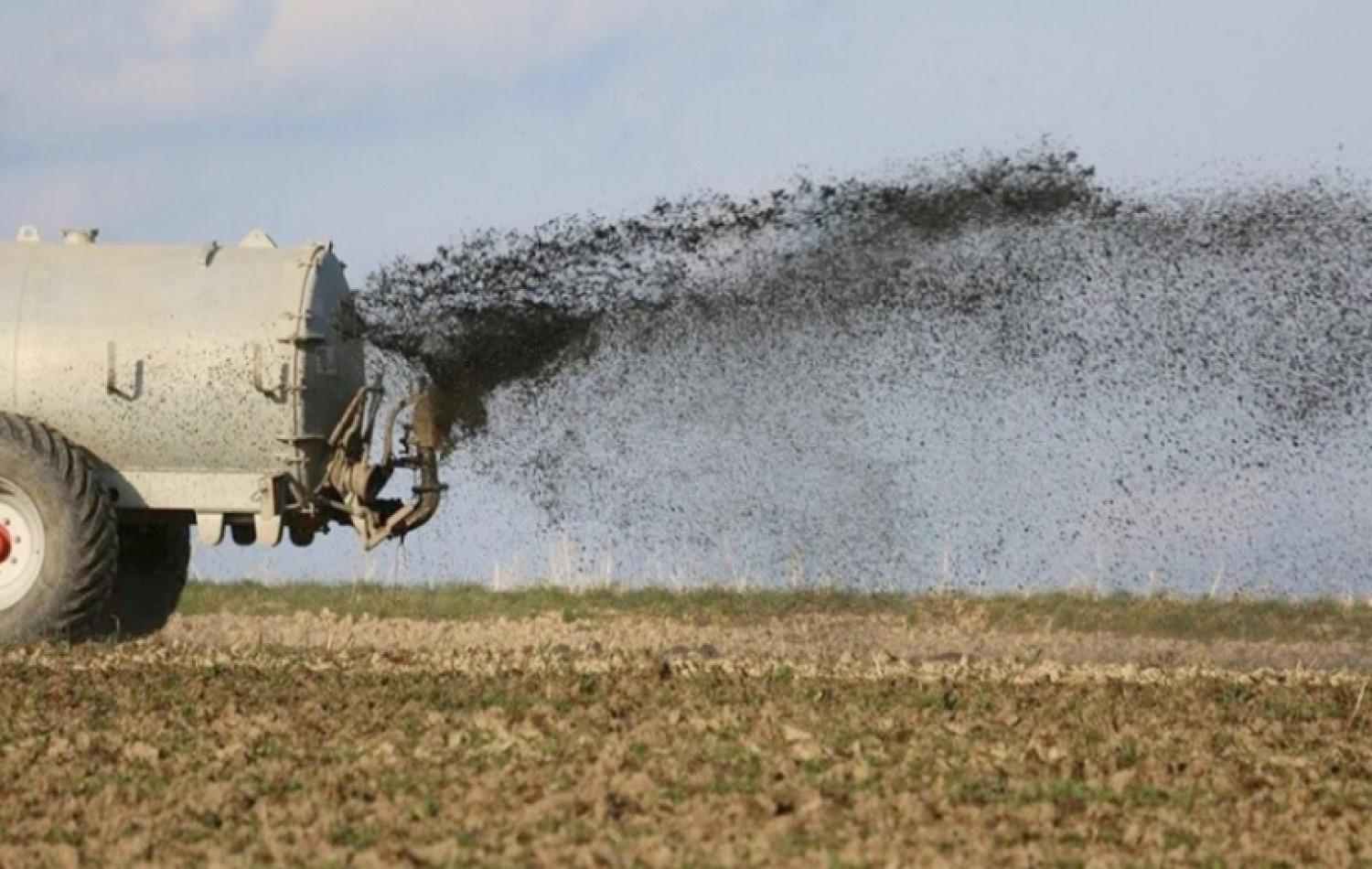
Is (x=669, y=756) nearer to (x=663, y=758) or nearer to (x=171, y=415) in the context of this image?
(x=663, y=758)

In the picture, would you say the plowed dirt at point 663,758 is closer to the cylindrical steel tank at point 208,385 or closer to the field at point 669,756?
the field at point 669,756

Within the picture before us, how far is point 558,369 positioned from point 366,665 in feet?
9.49

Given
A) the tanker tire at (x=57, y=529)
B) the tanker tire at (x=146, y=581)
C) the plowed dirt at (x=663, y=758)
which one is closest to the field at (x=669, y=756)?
the plowed dirt at (x=663, y=758)

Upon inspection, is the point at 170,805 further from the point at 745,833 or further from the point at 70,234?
the point at 70,234

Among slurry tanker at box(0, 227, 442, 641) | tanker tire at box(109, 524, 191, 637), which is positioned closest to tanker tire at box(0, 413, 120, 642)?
slurry tanker at box(0, 227, 442, 641)

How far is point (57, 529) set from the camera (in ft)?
Answer: 54.1

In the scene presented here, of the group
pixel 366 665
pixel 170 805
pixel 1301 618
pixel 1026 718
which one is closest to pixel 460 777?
pixel 170 805

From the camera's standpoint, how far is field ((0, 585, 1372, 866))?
29.4ft

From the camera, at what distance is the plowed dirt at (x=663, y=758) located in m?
8.95

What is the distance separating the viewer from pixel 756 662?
15.1 meters

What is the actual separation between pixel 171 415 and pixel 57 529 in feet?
3.48

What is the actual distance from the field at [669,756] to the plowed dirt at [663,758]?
0.02 metres

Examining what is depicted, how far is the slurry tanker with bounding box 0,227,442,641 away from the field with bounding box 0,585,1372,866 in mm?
873

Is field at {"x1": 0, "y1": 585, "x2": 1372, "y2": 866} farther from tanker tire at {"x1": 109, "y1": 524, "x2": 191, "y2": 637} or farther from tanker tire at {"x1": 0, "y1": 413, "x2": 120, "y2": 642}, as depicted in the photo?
tanker tire at {"x1": 109, "y1": 524, "x2": 191, "y2": 637}
